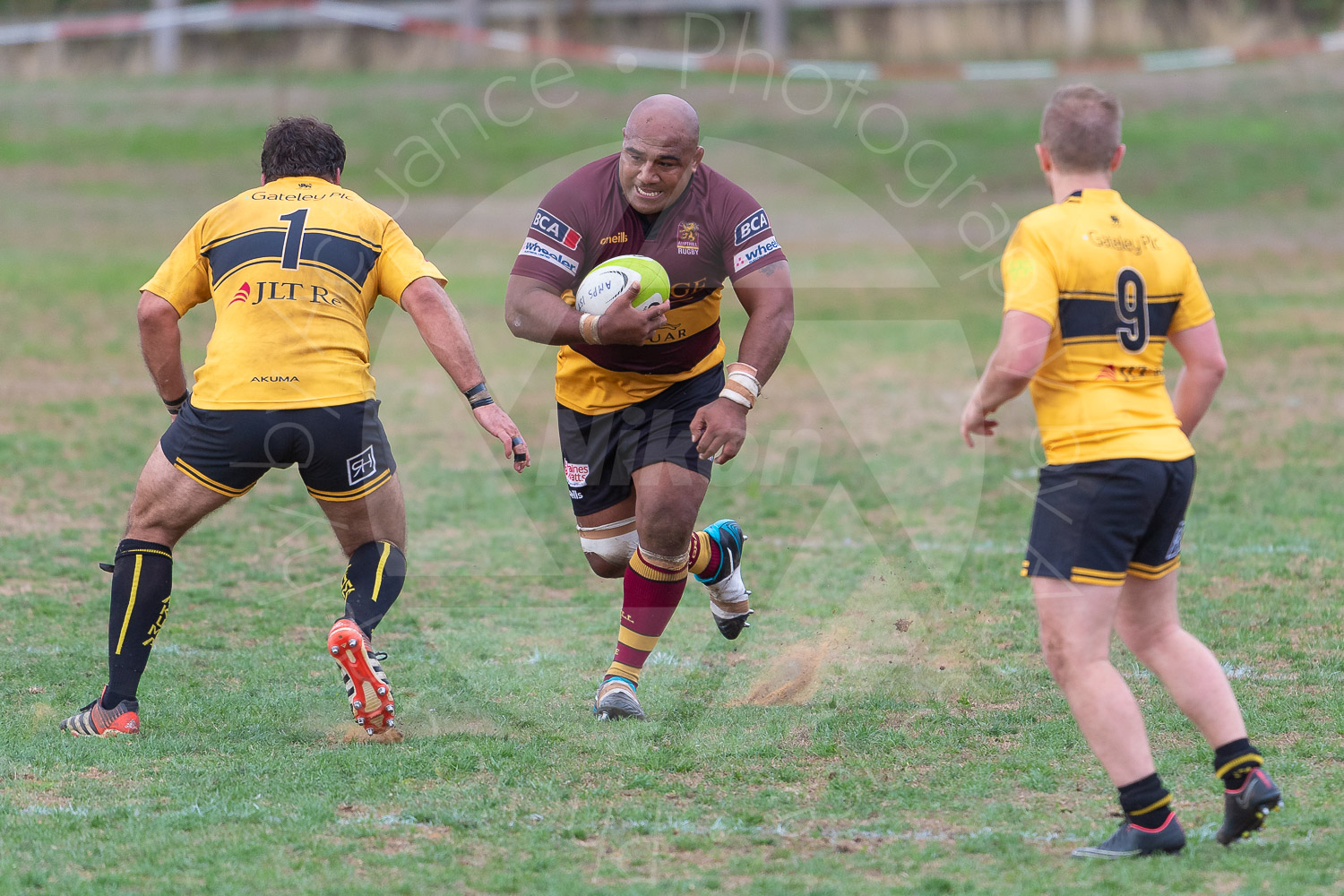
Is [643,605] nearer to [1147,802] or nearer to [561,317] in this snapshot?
[561,317]

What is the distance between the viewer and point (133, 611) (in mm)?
5285

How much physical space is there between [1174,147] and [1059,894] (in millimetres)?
22827

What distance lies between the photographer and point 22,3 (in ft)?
116

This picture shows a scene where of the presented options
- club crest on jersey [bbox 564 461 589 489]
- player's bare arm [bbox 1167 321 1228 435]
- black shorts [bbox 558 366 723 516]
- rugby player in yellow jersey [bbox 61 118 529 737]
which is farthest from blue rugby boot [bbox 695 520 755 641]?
player's bare arm [bbox 1167 321 1228 435]

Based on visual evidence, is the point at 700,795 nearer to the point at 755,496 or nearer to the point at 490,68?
the point at 755,496

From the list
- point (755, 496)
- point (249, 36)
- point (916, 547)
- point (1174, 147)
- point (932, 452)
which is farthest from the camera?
point (249, 36)

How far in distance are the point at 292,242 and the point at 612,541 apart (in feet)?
6.13

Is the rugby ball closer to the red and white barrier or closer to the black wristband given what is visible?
the black wristband

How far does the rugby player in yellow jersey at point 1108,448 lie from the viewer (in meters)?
4.07

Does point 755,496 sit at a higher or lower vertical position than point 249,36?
lower

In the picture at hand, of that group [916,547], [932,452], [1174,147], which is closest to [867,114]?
[1174,147]

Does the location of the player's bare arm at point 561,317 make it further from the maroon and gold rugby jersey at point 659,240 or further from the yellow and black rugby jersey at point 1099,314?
the yellow and black rugby jersey at point 1099,314

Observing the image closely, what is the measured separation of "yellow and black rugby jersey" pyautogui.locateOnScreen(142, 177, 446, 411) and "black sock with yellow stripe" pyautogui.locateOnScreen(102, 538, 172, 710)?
0.61 metres

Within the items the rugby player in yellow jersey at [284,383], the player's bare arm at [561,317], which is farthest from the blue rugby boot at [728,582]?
the rugby player in yellow jersey at [284,383]
